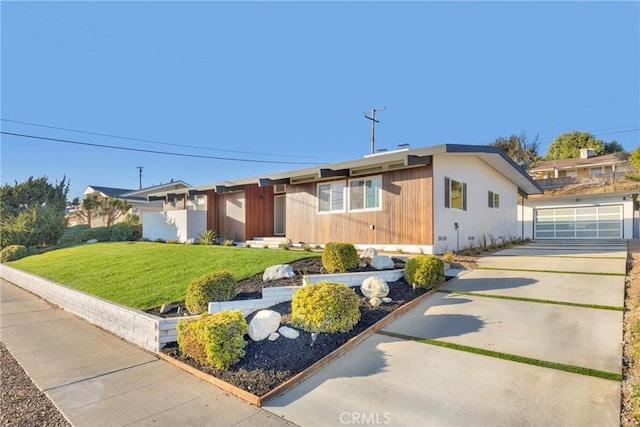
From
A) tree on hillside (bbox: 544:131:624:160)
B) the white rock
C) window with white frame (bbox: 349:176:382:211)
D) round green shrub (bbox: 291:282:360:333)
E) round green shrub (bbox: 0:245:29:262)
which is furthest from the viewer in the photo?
tree on hillside (bbox: 544:131:624:160)

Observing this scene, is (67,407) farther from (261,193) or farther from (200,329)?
(261,193)

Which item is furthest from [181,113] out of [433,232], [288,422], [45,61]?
[288,422]

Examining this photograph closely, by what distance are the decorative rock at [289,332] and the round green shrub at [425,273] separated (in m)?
2.91

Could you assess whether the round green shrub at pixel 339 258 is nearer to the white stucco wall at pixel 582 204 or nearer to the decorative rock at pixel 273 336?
the decorative rock at pixel 273 336

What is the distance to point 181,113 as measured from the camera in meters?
19.5

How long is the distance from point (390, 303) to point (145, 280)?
5.41 meters

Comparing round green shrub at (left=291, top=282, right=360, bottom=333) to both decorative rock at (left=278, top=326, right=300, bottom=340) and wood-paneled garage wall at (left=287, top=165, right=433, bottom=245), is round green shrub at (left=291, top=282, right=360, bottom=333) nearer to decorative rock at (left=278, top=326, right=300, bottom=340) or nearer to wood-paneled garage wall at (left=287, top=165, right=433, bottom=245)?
decorative rock at (left=278, top=326, right=300, bottom=340)

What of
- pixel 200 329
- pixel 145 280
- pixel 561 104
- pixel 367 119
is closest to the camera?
pixel 200 329

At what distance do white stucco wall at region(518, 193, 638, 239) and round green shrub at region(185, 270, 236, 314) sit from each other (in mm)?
20371

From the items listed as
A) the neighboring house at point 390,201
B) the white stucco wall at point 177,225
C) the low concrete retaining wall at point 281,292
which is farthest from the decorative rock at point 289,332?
the white stucco wall at point 177,225

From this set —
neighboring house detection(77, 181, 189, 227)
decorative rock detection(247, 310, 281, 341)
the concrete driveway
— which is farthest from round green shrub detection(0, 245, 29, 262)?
the concrete driveway

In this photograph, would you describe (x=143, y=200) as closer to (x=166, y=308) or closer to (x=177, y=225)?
(x=177, y=225)

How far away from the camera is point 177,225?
55.7 feet

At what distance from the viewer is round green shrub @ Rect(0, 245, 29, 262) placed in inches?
582
